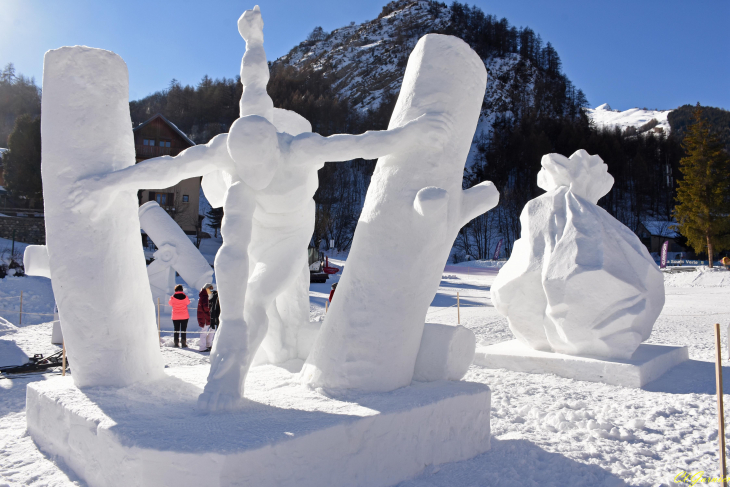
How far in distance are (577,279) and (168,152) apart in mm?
27097

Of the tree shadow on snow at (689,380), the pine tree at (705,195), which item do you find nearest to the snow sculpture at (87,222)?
the tree shadow on snow at (689,380)

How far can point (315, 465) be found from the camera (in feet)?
8.32

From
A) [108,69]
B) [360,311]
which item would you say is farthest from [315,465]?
[108,69]

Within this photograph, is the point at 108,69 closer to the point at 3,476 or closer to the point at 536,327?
the point at 3,476

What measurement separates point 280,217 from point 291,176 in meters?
0.34

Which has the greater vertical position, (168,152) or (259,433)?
(168,152)

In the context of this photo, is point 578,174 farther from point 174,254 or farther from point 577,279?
point 174,254

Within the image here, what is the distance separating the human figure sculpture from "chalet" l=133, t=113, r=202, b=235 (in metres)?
25.5

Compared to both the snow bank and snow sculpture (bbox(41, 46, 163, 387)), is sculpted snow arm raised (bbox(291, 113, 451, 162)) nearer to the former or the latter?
snow sculpture (bbox(41, 46, 163, 387))

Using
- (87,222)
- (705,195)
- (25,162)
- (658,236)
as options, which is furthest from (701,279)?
(25,162)

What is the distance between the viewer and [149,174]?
10.9 ft

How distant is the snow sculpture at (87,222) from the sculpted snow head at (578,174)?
5.11 m

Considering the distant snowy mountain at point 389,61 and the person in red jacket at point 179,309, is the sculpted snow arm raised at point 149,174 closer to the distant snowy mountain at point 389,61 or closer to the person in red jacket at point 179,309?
the person in red jacket at point 179,309

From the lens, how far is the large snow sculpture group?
3283mm
